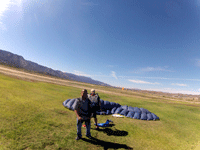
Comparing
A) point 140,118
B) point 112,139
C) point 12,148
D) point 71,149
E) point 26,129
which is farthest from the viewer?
point 140,118

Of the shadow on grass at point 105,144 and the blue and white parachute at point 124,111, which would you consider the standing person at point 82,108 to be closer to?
the shadow on grass at point 105,144

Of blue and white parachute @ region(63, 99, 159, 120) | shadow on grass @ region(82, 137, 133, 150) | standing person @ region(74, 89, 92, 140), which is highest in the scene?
→ standing person @ region(74, 89, 92, 140)

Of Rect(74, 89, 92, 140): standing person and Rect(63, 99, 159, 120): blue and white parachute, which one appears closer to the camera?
Rect(74, 89, 92, 140): standing person

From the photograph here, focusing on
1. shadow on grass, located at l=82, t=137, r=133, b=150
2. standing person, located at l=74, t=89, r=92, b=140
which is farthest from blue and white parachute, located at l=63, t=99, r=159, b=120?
standing person, located at l=74, t=89, r=92, b=140

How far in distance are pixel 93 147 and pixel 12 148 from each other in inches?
151

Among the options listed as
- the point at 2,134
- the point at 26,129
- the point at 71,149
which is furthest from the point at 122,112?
the point at 2,134

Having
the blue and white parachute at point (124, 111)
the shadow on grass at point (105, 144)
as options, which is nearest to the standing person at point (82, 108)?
the shadow on grass at point (105, 144)

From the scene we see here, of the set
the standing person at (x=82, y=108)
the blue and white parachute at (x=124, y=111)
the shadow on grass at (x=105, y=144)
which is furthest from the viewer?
the blue and white parachute at (x=124, y=111)

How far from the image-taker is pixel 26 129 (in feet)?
18.5

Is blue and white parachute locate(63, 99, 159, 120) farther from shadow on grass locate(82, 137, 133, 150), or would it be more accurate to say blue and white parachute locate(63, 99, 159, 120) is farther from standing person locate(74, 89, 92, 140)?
standing person locate(74, 89, 92, 140)

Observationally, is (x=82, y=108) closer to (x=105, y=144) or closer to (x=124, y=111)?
(x=105, y=144)

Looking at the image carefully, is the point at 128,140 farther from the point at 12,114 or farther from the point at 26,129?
the point at 12,114

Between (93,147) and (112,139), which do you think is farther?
(112,139)

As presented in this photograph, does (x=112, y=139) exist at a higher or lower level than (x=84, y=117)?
lower
